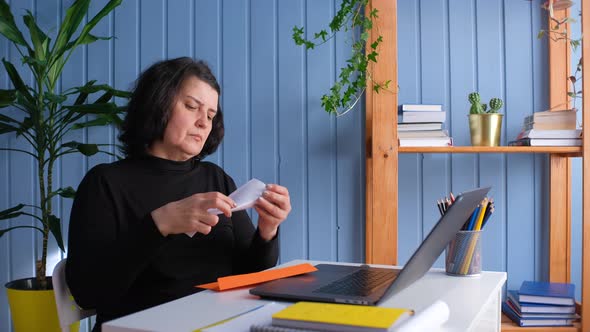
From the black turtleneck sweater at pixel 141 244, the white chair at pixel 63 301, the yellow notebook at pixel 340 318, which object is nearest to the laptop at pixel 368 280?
the yellow notebook at pixel 340 318

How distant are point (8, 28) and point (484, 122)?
206cm

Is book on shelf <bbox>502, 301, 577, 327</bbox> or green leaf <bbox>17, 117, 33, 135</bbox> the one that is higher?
green leaf <bbox>17, 117, 33, 135</bbox>

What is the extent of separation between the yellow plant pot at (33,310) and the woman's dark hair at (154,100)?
3.55 ft

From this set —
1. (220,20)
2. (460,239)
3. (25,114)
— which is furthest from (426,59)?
(25,114)

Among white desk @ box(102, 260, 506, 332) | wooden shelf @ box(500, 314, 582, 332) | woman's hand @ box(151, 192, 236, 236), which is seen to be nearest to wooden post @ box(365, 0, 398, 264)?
wooden shelf @ box(500, 314, 582, 332)

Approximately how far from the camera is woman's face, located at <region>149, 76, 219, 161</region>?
174 cm

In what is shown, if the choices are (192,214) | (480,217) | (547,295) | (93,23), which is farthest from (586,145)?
(93,23)

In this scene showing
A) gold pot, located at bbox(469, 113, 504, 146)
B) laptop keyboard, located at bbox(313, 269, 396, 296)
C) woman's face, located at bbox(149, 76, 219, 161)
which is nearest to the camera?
laptop keyboard, located at bbox(313, 269, 396, 296)

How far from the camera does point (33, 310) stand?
8.43 ft

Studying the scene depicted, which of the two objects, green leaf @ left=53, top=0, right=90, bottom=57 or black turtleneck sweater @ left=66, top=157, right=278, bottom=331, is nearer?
black turtleneck sweater @ left=66, top=157, right=278, bottom=331

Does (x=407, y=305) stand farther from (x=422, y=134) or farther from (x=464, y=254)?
(x=422, y=134)

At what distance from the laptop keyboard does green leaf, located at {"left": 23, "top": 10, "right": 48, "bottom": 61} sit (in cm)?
195

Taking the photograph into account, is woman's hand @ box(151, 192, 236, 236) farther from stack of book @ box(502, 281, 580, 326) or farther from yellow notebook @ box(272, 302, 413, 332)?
stack of book @ box(502, 281, 580, 326)

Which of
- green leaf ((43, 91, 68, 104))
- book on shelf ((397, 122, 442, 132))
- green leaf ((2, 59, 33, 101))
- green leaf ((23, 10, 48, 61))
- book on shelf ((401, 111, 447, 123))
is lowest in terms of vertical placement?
book on shelf ((397, 122, 442, 132))
